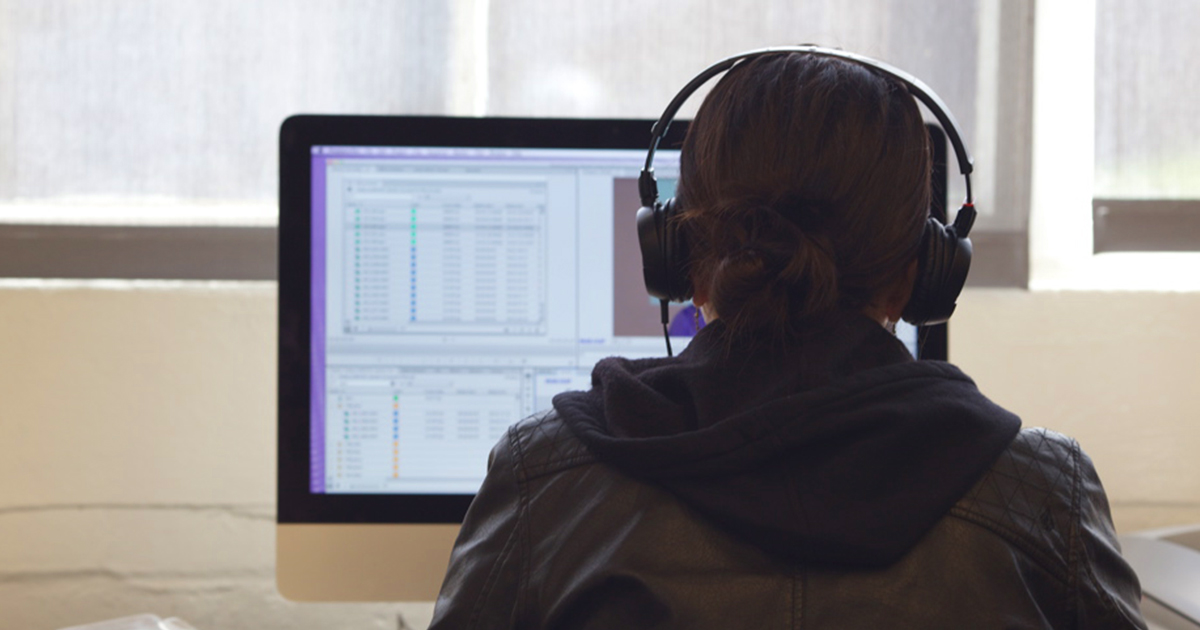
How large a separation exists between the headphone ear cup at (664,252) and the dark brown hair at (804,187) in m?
0.05

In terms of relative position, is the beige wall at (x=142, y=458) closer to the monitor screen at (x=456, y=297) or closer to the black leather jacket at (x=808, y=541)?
the monitor screen at (x=456, y=297)

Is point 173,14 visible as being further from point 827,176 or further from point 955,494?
point 955,494

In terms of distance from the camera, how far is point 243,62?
1.15m

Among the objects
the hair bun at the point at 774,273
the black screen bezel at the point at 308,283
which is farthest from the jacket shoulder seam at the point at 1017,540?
the black screen bezel at the point at 308,283

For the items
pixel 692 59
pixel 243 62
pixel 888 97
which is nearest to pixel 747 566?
pixel 888 97

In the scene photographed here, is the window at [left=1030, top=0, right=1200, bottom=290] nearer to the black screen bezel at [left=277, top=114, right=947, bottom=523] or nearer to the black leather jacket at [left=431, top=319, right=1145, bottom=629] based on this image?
the black screen bezel at [left=277, top=114, right=947, bottom=523]

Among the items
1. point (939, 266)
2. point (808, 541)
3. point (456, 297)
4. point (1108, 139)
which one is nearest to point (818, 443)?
point (808, 541)

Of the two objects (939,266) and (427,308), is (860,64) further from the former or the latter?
(427,308)

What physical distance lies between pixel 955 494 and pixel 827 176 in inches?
7.4

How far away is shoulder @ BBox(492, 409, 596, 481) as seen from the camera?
0.57m

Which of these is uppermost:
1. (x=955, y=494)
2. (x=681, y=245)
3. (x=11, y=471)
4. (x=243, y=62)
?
(x=243, y=62)

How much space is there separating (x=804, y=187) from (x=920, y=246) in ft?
0.37

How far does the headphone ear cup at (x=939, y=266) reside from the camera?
59 centimetres

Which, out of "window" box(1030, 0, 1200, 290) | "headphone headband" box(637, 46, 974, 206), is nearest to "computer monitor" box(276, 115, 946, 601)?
"headphone headband" box(637, 46, 974, 206)
